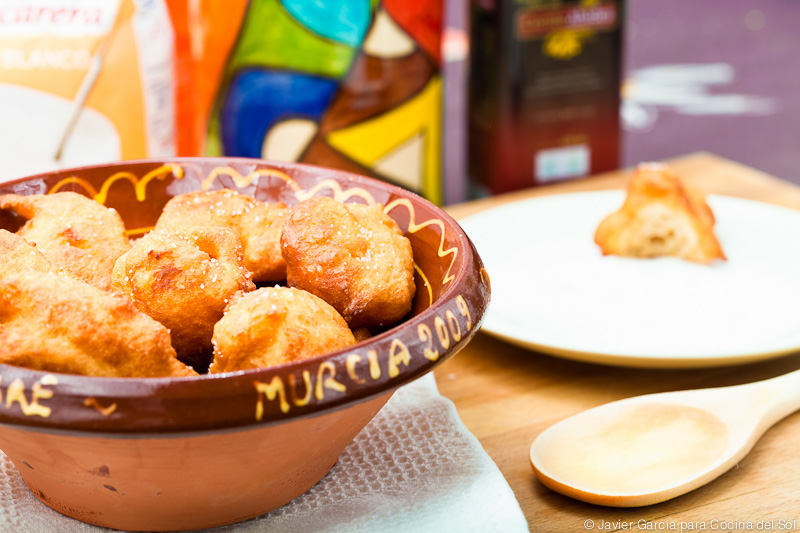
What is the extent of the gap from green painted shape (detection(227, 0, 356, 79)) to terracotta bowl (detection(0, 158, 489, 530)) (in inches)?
20.9

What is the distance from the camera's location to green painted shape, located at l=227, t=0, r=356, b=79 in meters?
1.09

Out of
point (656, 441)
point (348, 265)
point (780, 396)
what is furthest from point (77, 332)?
point (780, 396)

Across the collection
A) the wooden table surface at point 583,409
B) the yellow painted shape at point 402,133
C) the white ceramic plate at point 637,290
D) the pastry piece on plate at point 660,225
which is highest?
the yellow painted shape at point 402,133

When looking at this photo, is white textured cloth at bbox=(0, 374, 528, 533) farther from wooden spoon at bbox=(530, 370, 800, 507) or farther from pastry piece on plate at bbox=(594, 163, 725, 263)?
pastry piece on plate at bbox=(594, 163, 725, 263)

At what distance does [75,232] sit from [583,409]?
1.38 feet

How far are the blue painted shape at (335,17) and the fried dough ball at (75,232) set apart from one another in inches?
20.9

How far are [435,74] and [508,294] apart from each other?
0.47m

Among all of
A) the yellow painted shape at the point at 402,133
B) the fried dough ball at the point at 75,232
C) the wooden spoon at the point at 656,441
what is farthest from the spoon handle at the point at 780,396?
the yellow painted shape at the point at 402,133

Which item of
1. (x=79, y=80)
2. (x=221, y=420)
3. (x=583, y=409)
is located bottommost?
(x=583, y=409)

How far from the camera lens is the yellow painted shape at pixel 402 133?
1175mm

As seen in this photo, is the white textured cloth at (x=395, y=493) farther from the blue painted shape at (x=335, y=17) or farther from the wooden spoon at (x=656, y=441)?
the blue painted shape at (x=335, y=17)

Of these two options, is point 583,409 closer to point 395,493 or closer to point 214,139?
point 395,493

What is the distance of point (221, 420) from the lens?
416 mm

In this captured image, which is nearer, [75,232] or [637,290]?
[75,232]
